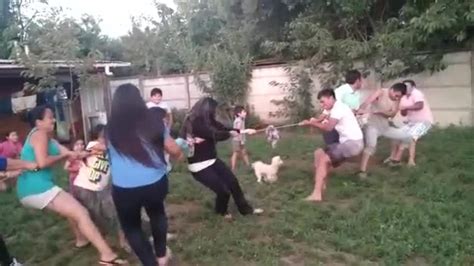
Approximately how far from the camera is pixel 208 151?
18.0 ft

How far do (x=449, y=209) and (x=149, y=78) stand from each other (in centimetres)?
1258

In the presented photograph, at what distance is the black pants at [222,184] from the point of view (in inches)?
215

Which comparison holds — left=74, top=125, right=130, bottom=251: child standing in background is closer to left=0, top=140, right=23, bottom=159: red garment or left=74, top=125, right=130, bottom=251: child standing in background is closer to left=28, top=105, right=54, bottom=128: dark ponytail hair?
left=28, top=105, right=54, bottom=128: dark ponytail hair

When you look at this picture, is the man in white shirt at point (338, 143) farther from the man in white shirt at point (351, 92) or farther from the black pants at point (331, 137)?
the man in white shirt at point (351, 92)

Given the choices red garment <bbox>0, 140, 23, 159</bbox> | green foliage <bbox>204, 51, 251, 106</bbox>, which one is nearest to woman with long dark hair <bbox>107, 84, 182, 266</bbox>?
red garment <bbox>0, 140, 23, 159</bbox>

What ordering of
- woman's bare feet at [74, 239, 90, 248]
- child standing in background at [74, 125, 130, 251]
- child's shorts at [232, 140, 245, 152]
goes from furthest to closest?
child's shorts at [232, 140, 245, 152] < woman's bare feet at [74, 239, 90, 248] < child standing in background at [74, 125, 130, 251]

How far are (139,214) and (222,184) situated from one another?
165 cm

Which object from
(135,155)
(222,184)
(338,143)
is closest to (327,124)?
(338,143)

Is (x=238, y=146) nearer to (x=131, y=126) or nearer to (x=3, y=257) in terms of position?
(x=3, y=257)

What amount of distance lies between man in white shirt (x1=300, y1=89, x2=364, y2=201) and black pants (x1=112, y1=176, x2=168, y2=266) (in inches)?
100

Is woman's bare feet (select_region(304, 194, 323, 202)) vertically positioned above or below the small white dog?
below

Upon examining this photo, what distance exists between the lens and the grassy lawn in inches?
176

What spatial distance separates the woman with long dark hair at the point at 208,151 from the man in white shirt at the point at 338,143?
3.61 ft

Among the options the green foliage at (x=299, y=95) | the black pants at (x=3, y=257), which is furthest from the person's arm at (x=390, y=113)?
the green foliage at (x=299, y=95)
